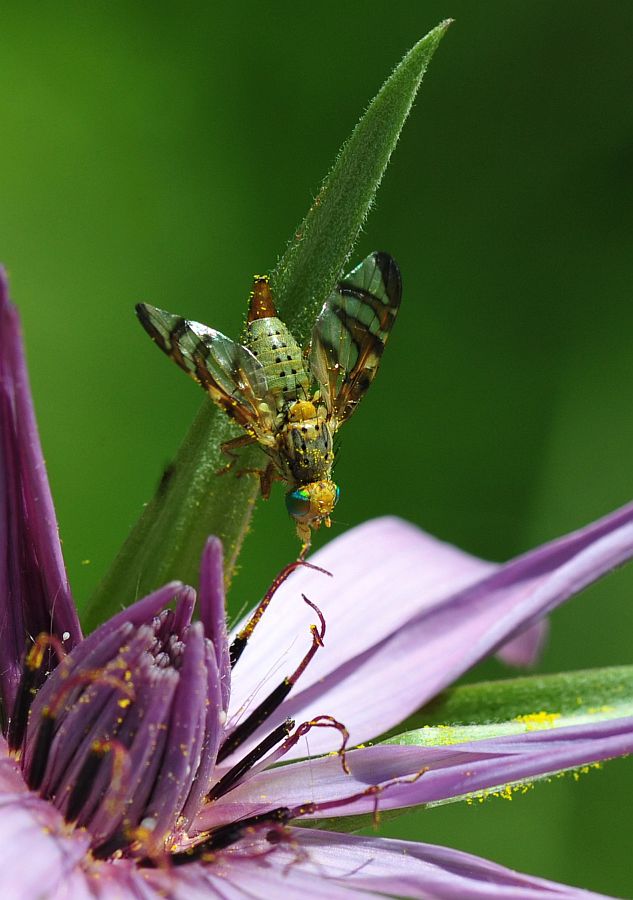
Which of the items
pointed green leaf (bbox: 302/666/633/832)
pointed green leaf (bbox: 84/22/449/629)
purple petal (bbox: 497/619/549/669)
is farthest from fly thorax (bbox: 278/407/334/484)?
purple petal (bbox: 497/619/549/669)

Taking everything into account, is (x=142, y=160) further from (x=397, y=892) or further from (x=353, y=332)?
(x=397, y=892)

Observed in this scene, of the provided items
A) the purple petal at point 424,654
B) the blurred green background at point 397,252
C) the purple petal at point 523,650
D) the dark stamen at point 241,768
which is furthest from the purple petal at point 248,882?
the blurred green background at point 397,252

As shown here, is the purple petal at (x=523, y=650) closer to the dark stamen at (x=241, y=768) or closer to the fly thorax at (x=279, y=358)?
the fly thorax at (x=279, y=358)

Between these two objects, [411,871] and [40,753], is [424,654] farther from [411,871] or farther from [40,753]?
[40,753]

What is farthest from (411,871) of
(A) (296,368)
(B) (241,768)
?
(A) (296,368)

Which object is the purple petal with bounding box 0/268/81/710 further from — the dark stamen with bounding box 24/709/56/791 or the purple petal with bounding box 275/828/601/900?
the purple petal with bounding box 275/828/601/900

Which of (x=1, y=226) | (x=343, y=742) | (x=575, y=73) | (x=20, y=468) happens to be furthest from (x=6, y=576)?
(x=575, y=73)
